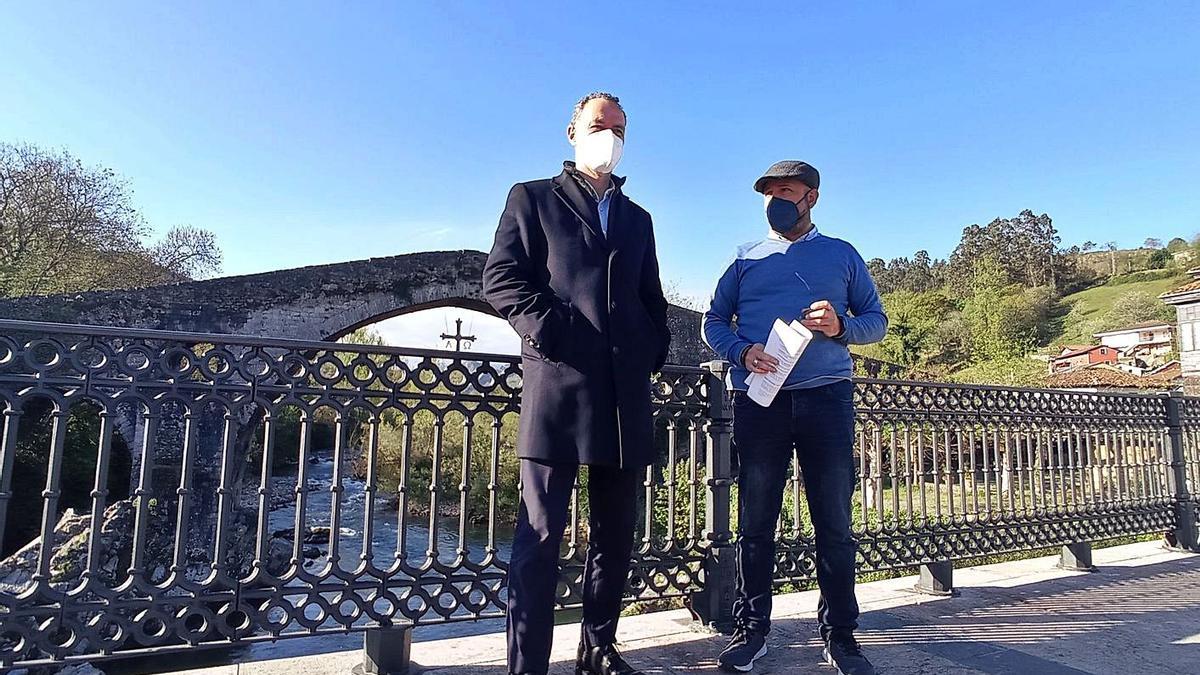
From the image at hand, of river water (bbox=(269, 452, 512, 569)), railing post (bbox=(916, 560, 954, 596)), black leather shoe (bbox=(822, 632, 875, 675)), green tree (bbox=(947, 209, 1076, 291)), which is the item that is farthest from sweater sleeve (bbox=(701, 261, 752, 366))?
green tree (bbox=(947, 209, 1076, 291))

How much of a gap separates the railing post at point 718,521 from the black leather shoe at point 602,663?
85cm

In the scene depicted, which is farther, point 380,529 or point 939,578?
point 380,529

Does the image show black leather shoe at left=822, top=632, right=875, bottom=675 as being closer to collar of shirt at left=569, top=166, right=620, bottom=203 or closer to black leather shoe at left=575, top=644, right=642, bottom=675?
black leather shoe at left=575, top=644, right=642, bottom=675

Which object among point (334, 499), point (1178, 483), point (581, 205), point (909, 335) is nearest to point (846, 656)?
point (581, 205)

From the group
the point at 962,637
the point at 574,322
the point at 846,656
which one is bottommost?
the point at 962,637

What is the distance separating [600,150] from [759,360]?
0.92 m

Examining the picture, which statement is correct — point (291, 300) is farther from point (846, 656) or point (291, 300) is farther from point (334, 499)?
point (846, 656)

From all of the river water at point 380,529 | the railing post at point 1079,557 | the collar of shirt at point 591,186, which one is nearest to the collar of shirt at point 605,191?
the collar of shirt at point 591,186

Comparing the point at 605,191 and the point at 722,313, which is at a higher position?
the point at 605,191

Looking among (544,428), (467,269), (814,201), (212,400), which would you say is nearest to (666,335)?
(544,428)

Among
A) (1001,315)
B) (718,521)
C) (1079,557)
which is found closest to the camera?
(718,521)

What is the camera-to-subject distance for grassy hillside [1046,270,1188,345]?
47.8 m

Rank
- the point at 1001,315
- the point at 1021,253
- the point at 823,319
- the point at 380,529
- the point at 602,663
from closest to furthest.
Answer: the point at 602,663 < the point at 823,319 < the point at 380,529 < the point at 1001,315 < the point at 1021,253

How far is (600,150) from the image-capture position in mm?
2332
